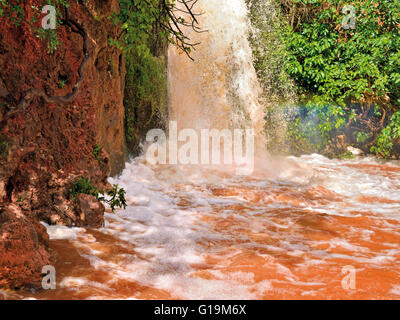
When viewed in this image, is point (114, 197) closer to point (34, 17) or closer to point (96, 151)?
point (96, 151)

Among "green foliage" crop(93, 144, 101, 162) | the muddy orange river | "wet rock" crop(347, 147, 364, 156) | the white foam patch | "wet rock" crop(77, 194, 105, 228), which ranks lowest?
the muddy orange river

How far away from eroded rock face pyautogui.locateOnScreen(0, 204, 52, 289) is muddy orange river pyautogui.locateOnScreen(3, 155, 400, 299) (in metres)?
0.14

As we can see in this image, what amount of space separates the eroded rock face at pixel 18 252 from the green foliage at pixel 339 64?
9217 mm

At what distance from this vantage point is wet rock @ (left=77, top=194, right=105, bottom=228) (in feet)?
13.8

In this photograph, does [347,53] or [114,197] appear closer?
[114,197]

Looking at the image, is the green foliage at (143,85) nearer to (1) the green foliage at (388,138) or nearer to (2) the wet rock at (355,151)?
(2) the wet rock at (355,151)

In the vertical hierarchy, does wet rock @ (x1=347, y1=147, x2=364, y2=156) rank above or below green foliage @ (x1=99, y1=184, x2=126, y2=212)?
above

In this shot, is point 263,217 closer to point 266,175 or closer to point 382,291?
point 382,291

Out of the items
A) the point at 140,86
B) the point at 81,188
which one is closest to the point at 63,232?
the point at 81,188

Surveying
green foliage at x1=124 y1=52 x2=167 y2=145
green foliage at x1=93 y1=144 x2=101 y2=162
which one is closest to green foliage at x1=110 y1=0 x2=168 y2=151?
green foliage at x1=124 y1=52 x2=167 y2=145

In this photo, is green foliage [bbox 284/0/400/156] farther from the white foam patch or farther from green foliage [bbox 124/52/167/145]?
the white foam patch

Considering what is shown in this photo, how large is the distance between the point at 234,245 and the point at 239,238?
0.84ft

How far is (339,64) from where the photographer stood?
10.6 m
